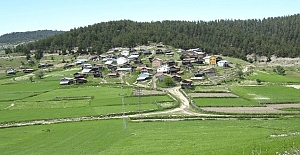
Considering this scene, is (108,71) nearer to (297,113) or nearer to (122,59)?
(122,59)

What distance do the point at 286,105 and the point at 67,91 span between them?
5176 cm

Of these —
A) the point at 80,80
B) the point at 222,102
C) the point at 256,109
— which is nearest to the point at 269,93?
the point at 222,102

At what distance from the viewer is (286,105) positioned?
182 feet

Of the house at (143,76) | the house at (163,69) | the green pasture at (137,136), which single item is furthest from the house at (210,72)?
the green pasture at (137,136)

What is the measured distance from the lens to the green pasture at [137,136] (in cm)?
2980

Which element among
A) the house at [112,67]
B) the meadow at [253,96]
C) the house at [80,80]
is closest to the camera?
the meadow at [253,96]

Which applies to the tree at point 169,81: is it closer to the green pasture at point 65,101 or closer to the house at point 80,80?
the green pasture at point 65,101

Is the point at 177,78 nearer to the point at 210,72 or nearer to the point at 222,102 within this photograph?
the point at 210,72

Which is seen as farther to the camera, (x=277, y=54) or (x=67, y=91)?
(x=277, y=54)

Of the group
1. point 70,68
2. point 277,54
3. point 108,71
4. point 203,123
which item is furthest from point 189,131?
point 277,54

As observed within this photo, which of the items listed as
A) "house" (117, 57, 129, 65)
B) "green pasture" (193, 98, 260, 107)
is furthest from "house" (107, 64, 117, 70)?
"green pasture" (193, 98, 260, 107)

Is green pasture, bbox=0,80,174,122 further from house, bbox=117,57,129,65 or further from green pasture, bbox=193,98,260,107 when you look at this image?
house, bbox=117,57,129,65

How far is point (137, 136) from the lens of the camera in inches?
1435

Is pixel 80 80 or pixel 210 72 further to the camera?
pixel 210 72
